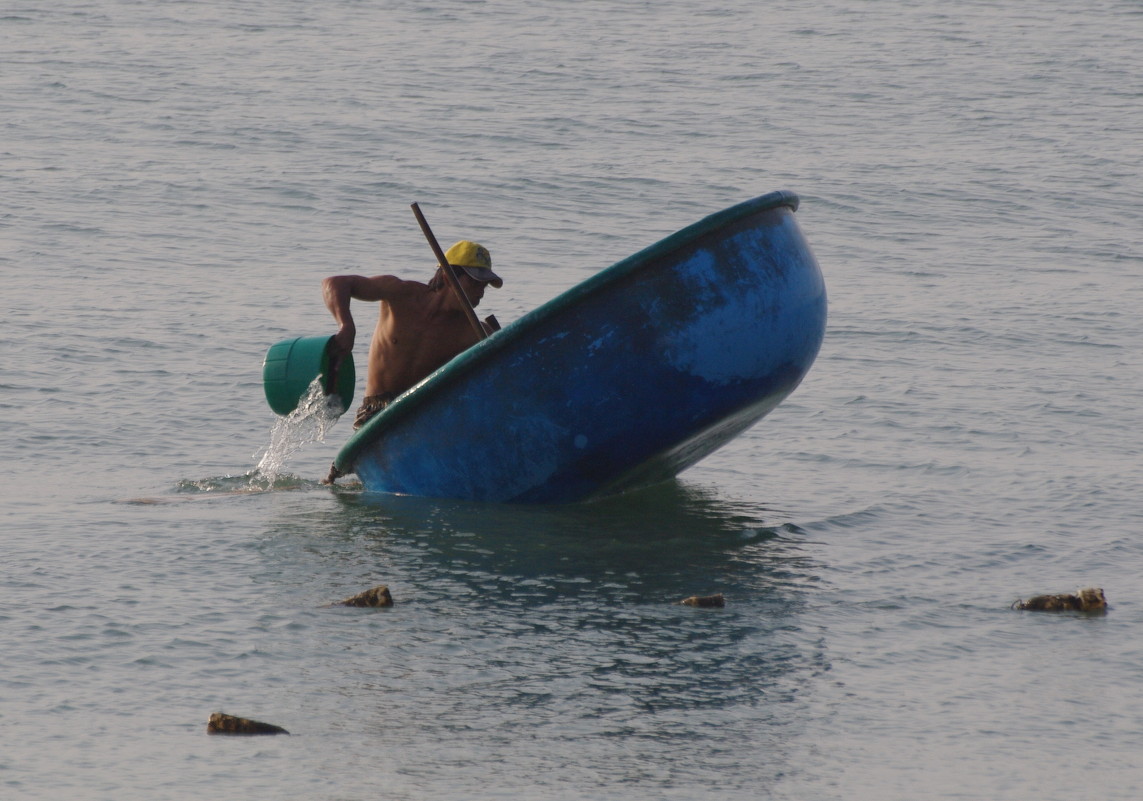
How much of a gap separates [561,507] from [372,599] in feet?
5.98

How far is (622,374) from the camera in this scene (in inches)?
287

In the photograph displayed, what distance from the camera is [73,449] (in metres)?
9.02

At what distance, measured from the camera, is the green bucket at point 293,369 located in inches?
320

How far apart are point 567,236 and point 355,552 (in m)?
8.85

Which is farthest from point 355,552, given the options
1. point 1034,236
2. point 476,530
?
point 1034,236

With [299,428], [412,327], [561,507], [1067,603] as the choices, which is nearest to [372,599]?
[561,507]

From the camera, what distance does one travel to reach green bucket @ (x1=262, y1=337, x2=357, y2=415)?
814 cm

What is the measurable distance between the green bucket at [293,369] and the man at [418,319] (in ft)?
0.29

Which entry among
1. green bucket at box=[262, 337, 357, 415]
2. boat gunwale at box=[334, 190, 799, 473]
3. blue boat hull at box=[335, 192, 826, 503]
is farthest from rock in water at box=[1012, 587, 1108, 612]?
green bucket at box=[262, 337, 357, 415]

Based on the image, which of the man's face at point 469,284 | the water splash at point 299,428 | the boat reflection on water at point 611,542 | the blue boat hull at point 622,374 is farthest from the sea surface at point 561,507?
the man's face at point 469,284

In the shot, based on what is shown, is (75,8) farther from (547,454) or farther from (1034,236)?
(547,454)

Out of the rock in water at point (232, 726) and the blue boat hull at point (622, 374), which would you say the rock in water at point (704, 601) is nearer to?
the blue boat hull at point (622, 374)

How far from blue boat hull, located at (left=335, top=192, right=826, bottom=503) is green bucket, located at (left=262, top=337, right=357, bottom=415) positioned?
1.50ft

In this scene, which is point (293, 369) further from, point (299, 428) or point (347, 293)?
point (347, 293)
